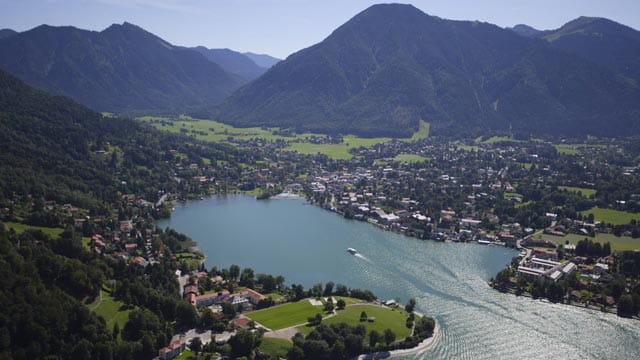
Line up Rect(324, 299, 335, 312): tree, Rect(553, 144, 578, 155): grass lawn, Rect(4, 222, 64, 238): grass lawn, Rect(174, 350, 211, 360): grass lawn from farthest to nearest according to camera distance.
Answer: Rect(553, 144, 578, 155): grass lawn, Rect(4, 222, 64, 238): grass lawn, Rect(324, 299, 335, 312): tree, Rect(174, 350, 211, 360): grass lawn

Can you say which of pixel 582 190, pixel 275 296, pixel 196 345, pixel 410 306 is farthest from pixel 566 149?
pixel 196 345

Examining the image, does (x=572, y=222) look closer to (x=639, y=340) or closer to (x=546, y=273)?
(x=546, y=273)

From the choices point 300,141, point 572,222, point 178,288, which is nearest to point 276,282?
point 178,288

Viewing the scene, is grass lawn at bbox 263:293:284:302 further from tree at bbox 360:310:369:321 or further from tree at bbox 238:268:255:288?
tree at bbox 360:310:369:321

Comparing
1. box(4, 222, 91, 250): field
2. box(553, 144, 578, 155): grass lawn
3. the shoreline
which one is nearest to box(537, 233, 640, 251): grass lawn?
the shoreline

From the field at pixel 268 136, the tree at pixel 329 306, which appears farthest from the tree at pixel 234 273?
the field at pixel 268 136

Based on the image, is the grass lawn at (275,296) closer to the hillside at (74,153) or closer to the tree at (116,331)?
the tree at (116,331)

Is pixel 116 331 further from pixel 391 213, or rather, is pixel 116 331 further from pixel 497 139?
pixel 497 139
